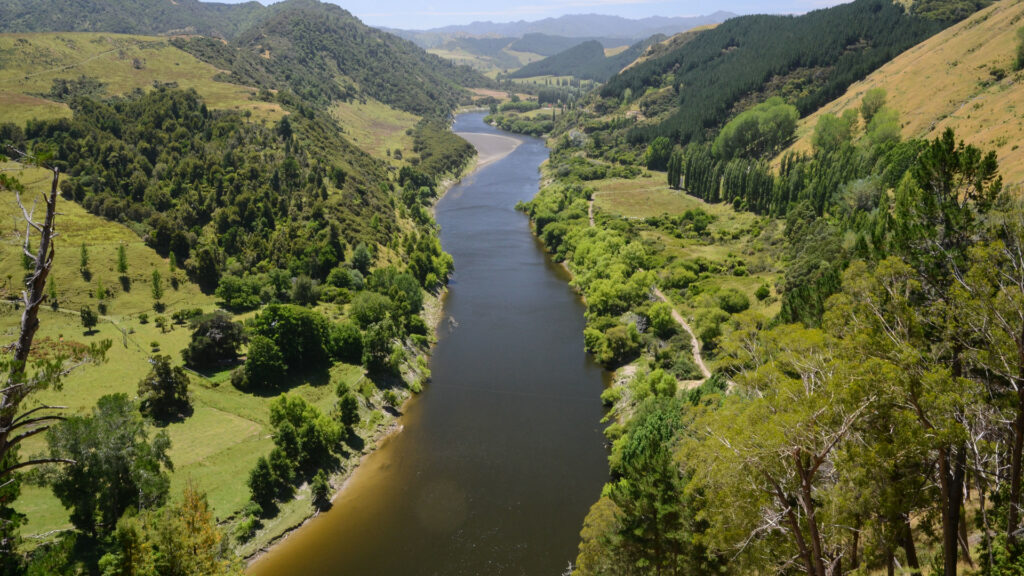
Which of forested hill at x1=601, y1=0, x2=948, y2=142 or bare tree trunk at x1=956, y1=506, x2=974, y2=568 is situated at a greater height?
forested hill at x1=601, y1=0, x2=948, y2=142

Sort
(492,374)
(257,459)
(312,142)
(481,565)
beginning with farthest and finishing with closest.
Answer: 1. (312,142)
2. (492,374)
3. (257,459)
4. (481,565)

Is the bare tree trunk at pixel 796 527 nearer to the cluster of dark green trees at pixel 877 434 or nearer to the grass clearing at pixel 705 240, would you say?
the cluster of dark green trees at pixel 877 434

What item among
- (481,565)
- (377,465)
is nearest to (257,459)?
(377,465)

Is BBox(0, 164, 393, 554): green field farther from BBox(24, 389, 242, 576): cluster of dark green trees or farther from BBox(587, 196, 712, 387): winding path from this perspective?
BBox(587, 196, 712, 387): winding path

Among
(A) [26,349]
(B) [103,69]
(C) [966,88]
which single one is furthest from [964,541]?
(B) [103,69]

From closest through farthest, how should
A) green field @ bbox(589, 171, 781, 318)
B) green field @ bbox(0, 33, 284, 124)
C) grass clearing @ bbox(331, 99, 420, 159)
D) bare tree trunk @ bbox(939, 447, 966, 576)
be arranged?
bare tree trunk @ bbox(939, 447, 966, 576) → green field @ bbox(589, 171, 781, 318) → green field @ bbox(0, 33, 284, 124) → grass clearing @ bbox(331, 99, 420, 159)

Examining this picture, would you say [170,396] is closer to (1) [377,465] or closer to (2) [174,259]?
(1) [377,465]

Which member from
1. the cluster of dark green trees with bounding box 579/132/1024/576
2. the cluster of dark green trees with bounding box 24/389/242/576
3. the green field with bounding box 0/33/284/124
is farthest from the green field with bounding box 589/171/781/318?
the green field with bounding box 0/33/284/124

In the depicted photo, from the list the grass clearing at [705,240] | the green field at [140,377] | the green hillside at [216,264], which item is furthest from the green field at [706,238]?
the green field at [140,377]
